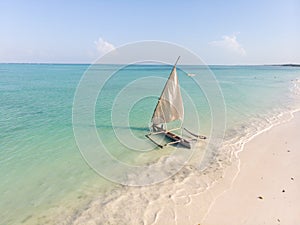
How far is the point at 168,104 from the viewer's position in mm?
13680

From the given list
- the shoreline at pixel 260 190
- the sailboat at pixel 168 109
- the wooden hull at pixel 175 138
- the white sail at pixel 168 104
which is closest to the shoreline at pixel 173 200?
the shoreline at pixel 260 190

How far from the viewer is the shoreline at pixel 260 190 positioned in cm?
654

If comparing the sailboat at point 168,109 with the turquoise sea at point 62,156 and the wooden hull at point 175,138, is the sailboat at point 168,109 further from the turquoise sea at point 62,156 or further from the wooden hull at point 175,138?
the turquoise sea at point 62,156

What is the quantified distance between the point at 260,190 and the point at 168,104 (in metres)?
7.04

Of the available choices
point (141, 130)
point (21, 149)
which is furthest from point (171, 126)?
point (21, 149)

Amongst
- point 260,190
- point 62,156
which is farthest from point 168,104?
point 260,190

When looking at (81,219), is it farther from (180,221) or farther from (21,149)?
(21,149)

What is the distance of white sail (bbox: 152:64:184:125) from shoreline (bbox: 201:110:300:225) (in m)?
4.36

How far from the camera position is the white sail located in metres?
13.4

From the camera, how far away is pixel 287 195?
7.54 m

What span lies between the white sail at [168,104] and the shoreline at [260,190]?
14.3ft

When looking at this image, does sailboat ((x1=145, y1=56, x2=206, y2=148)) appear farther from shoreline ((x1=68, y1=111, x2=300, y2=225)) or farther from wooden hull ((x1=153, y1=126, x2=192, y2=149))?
shoreline ((x1=68, y1=111, x2=300, y2=225))

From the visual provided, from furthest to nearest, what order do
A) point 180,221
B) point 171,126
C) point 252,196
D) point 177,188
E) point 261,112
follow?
point 261,112
point 171,126
point 177,188
point 252,196
point 180,221

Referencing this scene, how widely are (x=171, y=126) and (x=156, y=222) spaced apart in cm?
994
